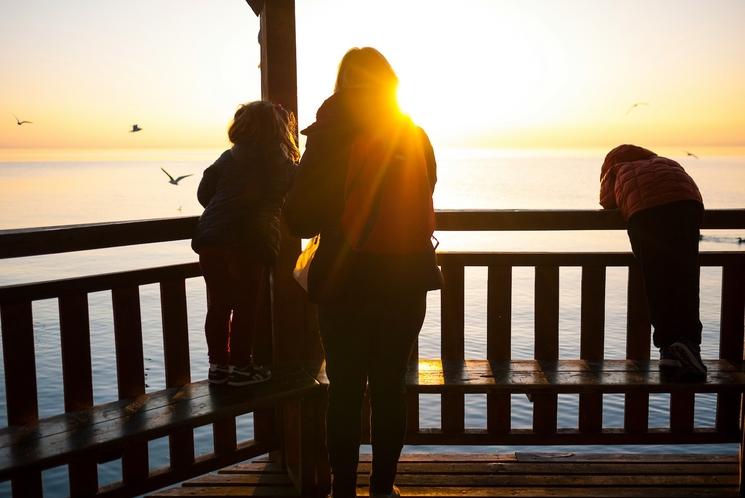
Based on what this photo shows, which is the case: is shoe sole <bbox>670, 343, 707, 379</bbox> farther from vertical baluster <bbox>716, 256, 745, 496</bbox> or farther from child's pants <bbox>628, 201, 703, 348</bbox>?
vertical baluster <bbox>716, 256, 745, 496</bbox>

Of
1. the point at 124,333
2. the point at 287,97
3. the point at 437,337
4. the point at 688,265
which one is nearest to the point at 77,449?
the point at 124,333

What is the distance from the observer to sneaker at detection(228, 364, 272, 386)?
10.0 ft

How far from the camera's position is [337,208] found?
7.52 feet

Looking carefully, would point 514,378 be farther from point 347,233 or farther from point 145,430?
point 145,430

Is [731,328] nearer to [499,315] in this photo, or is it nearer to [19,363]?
[499,315]

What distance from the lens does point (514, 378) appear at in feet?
10.4

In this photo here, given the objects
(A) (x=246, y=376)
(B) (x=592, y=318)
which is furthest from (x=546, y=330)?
(A) (x=246, y=376)

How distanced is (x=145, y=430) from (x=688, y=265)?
95.1 inches

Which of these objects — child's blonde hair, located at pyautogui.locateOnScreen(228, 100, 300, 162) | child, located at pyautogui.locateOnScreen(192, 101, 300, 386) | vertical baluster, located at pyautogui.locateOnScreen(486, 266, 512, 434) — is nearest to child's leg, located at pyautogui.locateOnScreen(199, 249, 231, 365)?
child, located at pyautogui.locateOnScreen(192, 101, 300, 386)

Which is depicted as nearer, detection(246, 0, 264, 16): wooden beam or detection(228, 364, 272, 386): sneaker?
detection(228, 364, 272, 386): sneaker

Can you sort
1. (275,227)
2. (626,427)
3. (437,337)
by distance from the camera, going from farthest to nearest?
1. (437,337)
2. (626,427)
3. (275,227)

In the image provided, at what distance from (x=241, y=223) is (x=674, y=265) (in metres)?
1.94

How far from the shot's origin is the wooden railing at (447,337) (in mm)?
Answer: 2854

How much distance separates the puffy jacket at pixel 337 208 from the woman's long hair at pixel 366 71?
1.4 inches
